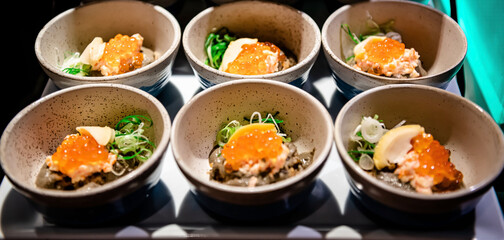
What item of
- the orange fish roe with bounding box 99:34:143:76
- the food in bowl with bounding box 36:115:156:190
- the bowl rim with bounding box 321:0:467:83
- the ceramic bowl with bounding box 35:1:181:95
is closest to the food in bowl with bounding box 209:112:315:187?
the food in bowl with bounding box 36:115:156:190

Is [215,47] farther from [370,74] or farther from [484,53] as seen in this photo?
[484,53]

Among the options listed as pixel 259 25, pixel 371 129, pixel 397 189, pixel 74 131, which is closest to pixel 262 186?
pixel 397 189

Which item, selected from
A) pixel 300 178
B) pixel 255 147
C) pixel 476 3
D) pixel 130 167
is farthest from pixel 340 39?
pixel 130 167

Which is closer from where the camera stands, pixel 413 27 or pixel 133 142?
pixel 133 142

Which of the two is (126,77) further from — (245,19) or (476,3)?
(476,3)

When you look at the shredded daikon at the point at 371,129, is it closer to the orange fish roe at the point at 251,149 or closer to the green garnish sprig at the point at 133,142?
the orange fish roe at the point at 251,149

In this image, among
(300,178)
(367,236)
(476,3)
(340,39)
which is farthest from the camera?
(340,39)
